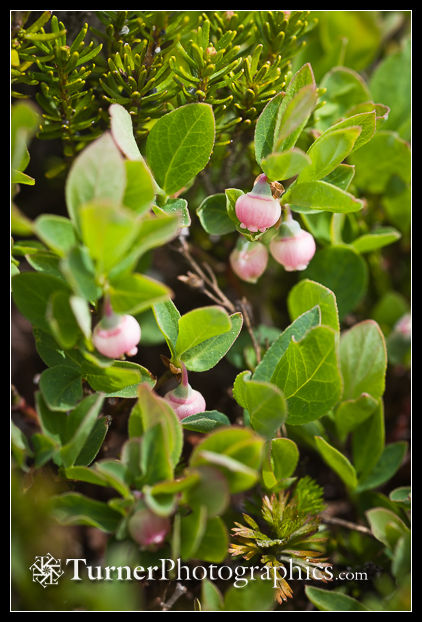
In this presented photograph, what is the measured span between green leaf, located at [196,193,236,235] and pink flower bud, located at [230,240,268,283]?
65 millimetres

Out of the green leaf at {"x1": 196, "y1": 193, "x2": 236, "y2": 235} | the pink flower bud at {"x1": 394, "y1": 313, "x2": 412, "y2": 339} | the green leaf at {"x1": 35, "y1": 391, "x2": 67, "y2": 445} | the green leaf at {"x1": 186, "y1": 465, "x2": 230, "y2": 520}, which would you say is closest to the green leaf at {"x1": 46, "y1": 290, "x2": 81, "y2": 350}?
the green leaf at {"x1": 35, "y1": 391, "x2": 67, "y2": 445}

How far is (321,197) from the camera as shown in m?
1.01

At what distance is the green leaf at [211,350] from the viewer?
3.33ft

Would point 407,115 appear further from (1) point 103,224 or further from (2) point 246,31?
(1) point 103,224

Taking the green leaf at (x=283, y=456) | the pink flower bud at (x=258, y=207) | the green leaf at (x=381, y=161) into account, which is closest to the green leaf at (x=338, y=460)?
the green leaf at (x=283, y=456)

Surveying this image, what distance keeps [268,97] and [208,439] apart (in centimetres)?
66

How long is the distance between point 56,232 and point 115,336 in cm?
17

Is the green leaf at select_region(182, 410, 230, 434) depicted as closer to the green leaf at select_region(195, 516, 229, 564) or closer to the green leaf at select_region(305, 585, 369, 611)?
the green leaf at select_region(195, 516, 229, 564)

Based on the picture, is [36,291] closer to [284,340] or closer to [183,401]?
[183,401]

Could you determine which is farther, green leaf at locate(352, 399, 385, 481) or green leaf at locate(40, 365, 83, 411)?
green leaf at locate(352, 399, 385, 481)

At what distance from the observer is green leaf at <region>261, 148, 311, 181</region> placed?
908mm

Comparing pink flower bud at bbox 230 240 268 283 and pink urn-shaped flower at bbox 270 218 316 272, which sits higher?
pink urn-shaped flower at bbox 270 218 316 272

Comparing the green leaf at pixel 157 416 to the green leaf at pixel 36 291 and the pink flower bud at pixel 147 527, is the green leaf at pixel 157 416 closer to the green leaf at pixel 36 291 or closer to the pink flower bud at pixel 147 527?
the pink flower bud at pixel 147 527

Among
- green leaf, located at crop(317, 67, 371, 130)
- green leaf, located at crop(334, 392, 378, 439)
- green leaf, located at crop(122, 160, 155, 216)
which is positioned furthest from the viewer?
green leaf, located at crop(317, 67, 371, 130)
